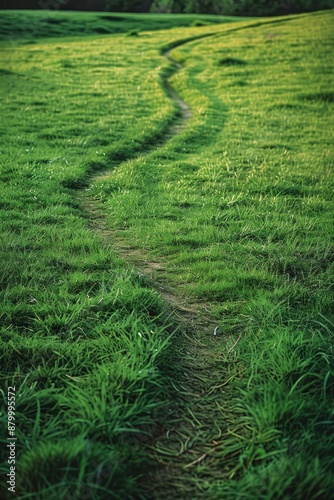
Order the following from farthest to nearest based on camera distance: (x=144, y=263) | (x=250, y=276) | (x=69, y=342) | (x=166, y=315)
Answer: (x=144, y=263)
(x=250, y=276)
(x=166, y=315)
(x=69, y=342)

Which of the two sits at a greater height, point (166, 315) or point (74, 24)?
point (74, 24)

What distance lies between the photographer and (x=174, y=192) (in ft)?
27.9

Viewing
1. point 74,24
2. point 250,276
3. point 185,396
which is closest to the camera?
point 185,396

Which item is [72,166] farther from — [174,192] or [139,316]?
[139,316]

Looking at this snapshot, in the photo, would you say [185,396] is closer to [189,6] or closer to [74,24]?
[74,24]

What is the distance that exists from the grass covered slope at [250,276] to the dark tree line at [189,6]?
186ft

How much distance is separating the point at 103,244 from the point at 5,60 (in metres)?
25.0

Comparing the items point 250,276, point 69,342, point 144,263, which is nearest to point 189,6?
point 144,263

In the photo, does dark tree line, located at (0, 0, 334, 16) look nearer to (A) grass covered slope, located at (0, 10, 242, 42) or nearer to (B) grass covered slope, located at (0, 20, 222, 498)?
(A) grass covered slope, located at (0, 10, 242, 42)

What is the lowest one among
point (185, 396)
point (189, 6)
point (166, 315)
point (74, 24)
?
point (185, 396)

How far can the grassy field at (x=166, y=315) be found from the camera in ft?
9.59

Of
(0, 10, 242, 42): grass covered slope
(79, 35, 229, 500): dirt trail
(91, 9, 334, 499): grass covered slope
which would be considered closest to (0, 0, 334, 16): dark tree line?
(0, 10, 242, 42): grass covered slope

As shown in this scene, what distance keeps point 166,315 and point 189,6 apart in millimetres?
88214

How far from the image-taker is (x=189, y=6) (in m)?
80.9
